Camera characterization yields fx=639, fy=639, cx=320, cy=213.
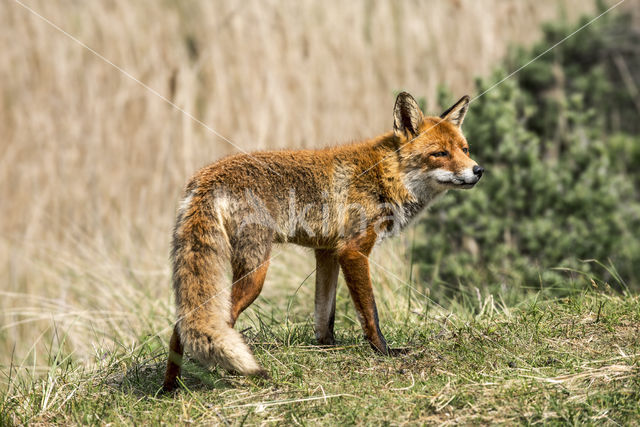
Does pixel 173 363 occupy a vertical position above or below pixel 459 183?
below

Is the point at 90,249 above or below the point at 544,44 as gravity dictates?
below

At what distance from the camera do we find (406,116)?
4.40 metres

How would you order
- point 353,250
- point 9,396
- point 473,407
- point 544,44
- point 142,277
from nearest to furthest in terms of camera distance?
1. point 473,407
2. point 9,396
3. point 353,250
4. point 142,277
5. point 544,44

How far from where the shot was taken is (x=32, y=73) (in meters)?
8.48

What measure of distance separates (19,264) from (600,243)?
6667mm

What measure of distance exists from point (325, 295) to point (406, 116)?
4.41 feet

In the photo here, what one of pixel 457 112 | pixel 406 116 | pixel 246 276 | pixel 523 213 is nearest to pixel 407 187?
pixel 406 116

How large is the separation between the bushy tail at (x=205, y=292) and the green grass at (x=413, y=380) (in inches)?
11.6

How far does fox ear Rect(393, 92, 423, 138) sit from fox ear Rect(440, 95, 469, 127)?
275mm

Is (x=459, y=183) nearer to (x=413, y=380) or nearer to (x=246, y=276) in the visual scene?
(x=413, y=380)

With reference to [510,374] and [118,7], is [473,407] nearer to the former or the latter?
[510,374]

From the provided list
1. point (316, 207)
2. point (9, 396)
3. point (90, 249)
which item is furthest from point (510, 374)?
point (90, 249)

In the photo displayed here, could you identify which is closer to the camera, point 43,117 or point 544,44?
point 43,117

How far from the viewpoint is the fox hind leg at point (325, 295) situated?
13.7 ft
